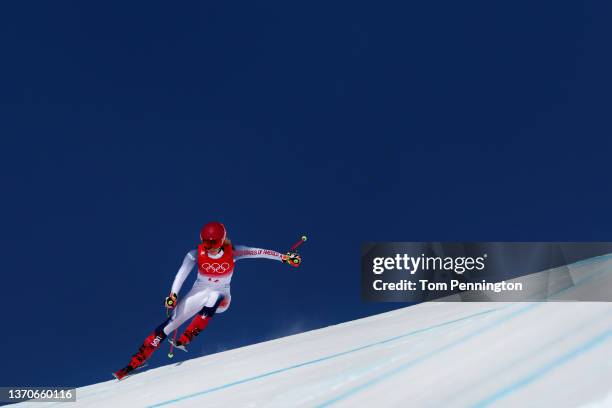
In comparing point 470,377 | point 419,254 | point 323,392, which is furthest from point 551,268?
point 323,392

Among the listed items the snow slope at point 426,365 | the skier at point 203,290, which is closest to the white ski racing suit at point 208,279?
the skier at point 203,290

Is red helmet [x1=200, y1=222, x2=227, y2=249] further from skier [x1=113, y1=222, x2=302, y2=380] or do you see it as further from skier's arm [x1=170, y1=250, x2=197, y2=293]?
skier's arm [x1=170, y1=250, x2=197, y2=293]

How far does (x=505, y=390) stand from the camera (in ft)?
10.4

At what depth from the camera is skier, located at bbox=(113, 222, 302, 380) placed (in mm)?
5590

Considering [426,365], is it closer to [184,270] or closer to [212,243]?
[212,243]

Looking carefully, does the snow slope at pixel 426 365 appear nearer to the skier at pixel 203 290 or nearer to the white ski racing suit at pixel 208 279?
the skier at pixel 203 290

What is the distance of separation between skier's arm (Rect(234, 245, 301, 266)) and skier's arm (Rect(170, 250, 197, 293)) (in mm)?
414

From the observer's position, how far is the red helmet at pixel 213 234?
5.45 metres

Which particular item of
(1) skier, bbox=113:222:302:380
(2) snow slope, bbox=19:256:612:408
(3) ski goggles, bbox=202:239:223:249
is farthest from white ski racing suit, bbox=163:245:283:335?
(2) snow slope, bbox=19:256:612:408

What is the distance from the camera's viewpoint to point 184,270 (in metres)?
5.62

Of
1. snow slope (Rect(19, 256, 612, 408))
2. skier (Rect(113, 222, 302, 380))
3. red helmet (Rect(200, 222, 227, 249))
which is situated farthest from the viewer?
skier (Rect(113, 222, 302, 380))

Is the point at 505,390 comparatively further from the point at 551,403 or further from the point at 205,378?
the point at 205,378

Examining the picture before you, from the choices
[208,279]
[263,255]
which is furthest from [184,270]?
[263,255]

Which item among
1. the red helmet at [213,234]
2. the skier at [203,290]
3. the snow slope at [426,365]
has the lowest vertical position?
the snow slope at [426,365]
